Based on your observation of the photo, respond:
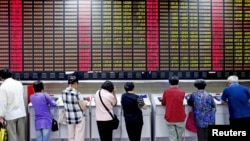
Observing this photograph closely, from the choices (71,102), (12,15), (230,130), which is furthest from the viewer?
(12,15)

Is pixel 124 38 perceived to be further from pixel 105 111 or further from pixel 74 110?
pixel 74 110

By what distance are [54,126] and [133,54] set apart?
1.70 meters

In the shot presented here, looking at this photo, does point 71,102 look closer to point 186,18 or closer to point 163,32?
point 163,32

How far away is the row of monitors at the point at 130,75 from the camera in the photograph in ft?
22.0

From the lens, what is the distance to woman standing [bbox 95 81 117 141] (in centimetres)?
604

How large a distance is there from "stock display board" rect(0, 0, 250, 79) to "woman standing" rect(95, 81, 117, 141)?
0.68 meters

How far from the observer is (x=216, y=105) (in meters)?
6.39

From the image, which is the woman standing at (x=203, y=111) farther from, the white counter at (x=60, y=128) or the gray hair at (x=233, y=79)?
the white counter at (x=60, y=128)

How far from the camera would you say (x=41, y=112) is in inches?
238

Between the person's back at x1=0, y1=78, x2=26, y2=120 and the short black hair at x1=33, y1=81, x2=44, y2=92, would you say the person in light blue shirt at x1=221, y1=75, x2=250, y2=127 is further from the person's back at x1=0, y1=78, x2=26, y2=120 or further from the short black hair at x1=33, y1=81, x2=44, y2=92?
the person's back at x1=0, y1=78, x2=26, y2=120

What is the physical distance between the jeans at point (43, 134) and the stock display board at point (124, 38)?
98 centimetres

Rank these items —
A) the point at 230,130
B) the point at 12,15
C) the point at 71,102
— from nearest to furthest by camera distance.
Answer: the point at 230,130, the point at 71,102, the point at 12,15

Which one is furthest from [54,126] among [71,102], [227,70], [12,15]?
[227,70]

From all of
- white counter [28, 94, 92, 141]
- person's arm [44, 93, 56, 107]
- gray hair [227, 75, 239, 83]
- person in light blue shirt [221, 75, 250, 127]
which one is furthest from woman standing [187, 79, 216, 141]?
person's arm [44, 93, 56, 107]
